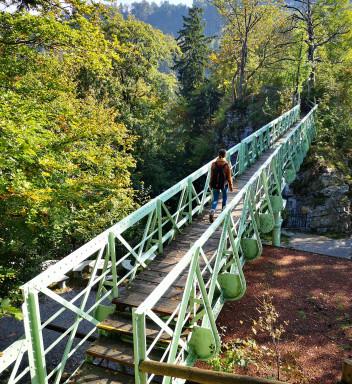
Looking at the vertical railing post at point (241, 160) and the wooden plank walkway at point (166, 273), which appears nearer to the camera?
the wooden plank walkway at point (166, 273)

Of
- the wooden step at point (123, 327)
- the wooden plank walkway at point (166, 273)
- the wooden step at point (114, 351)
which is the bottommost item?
the wooden step at point (114, 351)

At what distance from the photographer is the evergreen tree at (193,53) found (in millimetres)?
41500

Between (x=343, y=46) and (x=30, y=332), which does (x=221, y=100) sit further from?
(x=30, y=332)

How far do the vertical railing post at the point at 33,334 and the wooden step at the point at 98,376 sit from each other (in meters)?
0.53

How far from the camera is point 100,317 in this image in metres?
5.17

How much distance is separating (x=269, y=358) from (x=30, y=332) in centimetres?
453

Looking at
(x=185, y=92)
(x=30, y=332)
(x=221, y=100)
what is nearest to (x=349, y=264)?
(x=30, y=332)

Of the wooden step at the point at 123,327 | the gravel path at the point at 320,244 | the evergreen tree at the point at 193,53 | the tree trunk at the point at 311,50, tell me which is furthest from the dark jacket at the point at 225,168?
the evergreen tree at the point at 193,53

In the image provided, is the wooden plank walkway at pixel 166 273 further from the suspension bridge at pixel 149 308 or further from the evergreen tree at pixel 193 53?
the evergreen tree at pixel 193 53

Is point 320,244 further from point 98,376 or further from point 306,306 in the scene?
point 98,376

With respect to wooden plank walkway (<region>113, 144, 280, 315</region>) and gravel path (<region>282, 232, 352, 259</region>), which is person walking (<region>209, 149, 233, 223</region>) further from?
gravel path (<region>282, 232, 352, 259</region>)

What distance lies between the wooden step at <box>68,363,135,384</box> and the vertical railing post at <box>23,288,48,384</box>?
0.53 meters

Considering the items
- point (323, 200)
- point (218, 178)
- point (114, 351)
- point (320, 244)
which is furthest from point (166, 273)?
point (323, 200)

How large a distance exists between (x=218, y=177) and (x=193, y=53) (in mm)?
37530
